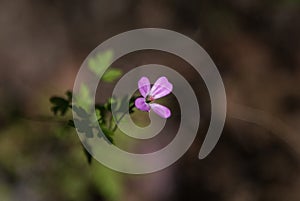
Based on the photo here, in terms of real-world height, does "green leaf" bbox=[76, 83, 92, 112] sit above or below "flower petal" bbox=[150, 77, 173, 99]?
below

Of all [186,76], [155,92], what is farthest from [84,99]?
[186,76]

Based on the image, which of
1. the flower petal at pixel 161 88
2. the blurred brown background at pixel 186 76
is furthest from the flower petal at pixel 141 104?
the blurred brown background at pixel 186 76

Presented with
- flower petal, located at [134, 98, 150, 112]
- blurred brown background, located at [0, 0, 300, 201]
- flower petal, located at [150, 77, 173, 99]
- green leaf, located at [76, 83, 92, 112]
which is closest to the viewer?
flower petal, located at [134, 98, 150, 112]

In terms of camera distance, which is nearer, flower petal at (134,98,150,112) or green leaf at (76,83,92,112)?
flower petal at (134,98,150,112)

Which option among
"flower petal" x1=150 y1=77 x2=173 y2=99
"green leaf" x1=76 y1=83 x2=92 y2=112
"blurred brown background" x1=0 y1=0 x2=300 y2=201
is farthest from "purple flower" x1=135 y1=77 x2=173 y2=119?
"blurred brown background" x1=0 y1=0 x2=300 y2=201

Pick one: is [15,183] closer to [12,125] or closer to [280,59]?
[12,125]

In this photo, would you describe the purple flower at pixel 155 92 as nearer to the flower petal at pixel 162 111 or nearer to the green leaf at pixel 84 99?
the flower petal at pixel 162 111

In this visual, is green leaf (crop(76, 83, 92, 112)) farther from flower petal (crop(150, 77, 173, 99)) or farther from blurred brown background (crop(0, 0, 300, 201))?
blurred brown background (crop(0, 0, 300, 201))
